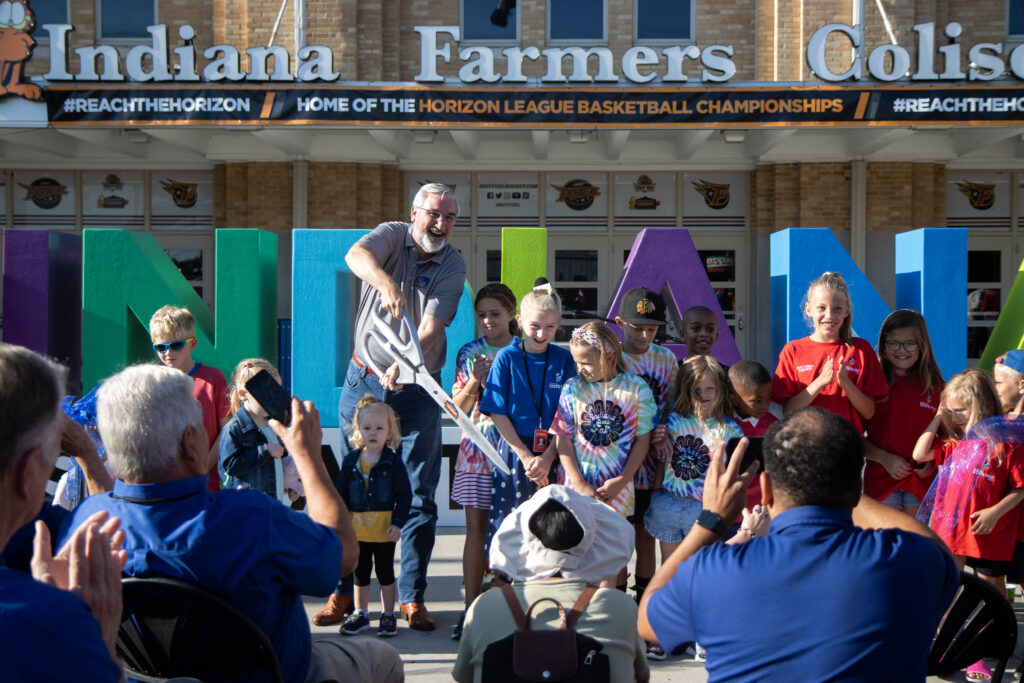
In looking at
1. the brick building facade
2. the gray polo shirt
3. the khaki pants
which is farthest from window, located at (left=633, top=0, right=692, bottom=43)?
the khaki pants

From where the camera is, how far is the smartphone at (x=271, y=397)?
2.34m

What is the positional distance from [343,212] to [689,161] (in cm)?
504

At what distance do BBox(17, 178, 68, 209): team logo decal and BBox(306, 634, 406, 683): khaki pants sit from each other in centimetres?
1313

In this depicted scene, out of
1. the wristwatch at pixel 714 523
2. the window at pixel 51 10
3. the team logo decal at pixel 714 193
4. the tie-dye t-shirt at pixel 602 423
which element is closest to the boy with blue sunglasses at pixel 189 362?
the tie-dye t-shirt at pixel 602 423

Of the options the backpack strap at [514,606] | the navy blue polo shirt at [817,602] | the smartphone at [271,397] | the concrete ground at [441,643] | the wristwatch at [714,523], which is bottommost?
the concrete ground at [441,643]

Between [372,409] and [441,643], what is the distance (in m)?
1.18

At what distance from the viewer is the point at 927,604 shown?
6.58ft

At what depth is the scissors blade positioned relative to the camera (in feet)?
13.6

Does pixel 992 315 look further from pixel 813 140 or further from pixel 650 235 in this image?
pixel 650 235

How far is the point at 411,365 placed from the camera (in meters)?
4.24

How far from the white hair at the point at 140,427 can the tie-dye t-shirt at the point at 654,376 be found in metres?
2.71

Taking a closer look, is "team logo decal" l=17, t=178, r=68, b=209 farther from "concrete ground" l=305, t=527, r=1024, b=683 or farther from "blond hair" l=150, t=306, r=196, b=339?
"concrete ground" l=305, t=527, r=1024, b=683

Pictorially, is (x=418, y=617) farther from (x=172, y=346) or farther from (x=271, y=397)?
(x=271, y=397)

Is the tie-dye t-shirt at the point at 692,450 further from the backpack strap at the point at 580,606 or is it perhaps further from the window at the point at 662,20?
the window at the point at 662,20
